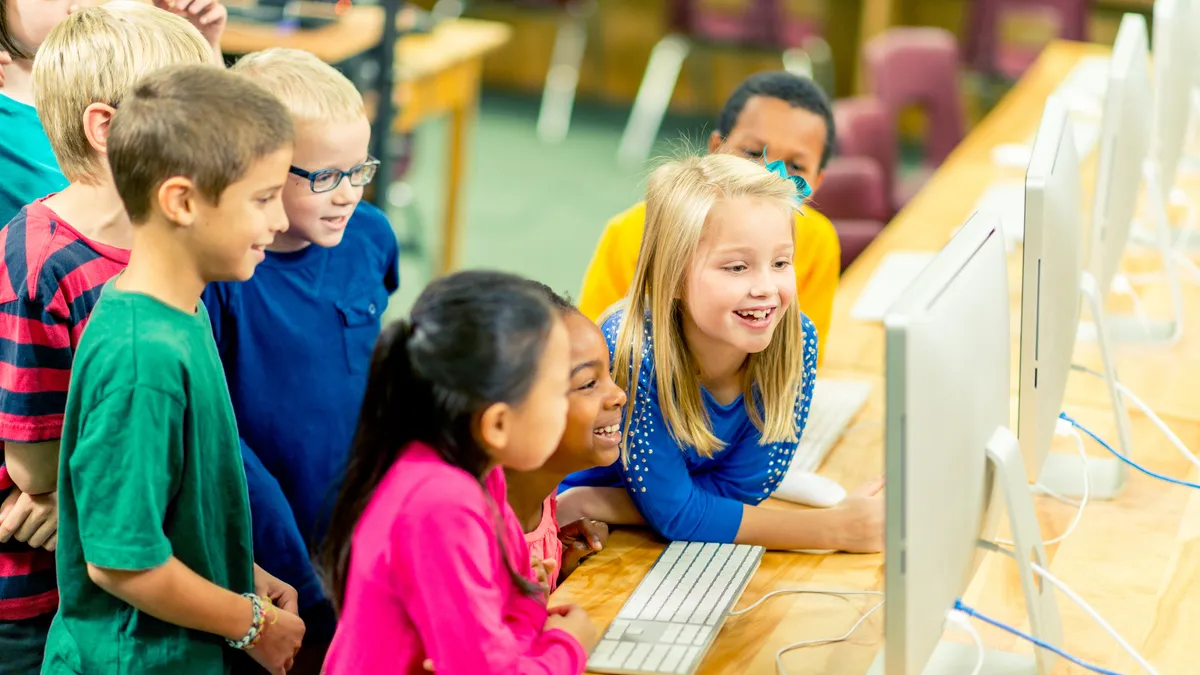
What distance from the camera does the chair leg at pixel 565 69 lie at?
6.44 m

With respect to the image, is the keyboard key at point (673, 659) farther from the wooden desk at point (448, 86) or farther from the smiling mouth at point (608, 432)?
the wooden desk at point (448, 86)

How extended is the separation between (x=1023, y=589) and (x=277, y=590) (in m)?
0.78

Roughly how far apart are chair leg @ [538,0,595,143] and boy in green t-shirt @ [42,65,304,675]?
5.11m

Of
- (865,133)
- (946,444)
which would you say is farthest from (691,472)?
(865,133)

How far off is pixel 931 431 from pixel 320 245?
0.87 meters

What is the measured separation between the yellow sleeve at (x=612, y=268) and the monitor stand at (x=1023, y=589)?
0.76 m

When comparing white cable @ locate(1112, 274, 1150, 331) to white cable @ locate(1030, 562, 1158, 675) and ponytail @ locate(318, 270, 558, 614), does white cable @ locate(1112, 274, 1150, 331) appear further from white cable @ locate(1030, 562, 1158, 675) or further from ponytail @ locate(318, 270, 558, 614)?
ponytail @ locate(318, 270, 558, 614)

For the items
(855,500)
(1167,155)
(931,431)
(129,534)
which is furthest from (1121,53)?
(129,534)

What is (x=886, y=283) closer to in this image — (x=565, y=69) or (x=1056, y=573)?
(x=1056, y=573)

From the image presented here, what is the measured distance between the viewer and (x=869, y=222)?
3.55 meters

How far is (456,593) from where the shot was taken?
1.16m

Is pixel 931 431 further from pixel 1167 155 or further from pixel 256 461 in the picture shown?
pixel 1167 155

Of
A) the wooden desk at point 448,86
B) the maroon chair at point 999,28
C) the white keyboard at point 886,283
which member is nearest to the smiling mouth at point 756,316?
the white keyboard at point 886,283

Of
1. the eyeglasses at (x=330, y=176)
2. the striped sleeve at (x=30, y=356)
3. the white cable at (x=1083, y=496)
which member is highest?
the eyeglasses at (x=330, y=176)
